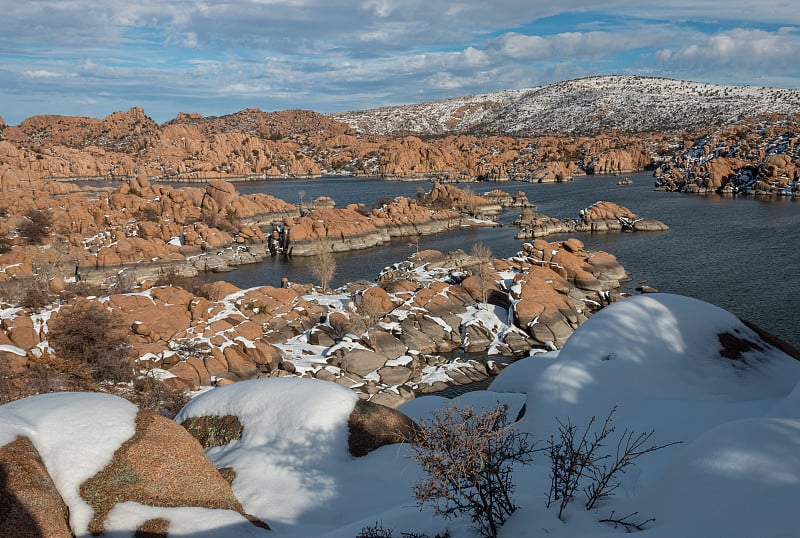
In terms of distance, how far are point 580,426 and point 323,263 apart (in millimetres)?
34416

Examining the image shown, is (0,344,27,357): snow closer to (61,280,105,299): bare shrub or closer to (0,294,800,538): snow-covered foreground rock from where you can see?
(61,280,105,299): bare shrub

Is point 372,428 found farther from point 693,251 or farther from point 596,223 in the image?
point 596,223

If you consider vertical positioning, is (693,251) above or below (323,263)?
below

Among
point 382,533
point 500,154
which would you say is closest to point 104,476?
point 382,533

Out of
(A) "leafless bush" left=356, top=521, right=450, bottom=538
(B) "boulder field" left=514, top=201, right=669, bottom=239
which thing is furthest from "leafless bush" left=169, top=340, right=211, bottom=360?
(B) "boulder field" left=514, top=201, right=669, bottom=239

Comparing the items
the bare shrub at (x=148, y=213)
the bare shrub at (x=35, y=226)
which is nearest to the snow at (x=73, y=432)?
the bare shrub at (x=35, y=226)

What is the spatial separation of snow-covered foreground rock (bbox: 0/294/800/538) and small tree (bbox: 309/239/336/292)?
28591 millimetres

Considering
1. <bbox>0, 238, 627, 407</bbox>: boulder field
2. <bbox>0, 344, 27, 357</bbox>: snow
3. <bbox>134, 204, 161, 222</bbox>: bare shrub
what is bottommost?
<bbox>0, 238, 627, 407</bbox>: boulder field

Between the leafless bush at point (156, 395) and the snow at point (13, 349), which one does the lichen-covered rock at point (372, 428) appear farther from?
the snow at point (13, 349)

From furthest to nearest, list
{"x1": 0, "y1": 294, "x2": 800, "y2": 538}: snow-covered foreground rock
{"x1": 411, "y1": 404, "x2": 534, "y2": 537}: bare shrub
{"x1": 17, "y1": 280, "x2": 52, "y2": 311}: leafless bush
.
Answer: {"x1": 17, "y1": 280, "x2": 52, "y2": 311}: leafless bush < {"x1": 411, "y1": 404, "x2": 534, "y2": 537}: bare shrub < {"x1": 0, "y1": 294, "x2": 800, "y2": 538}: snow-covered foreground rock

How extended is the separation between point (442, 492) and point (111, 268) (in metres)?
53.1

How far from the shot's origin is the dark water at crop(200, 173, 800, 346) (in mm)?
36897

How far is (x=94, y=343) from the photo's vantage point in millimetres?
24547

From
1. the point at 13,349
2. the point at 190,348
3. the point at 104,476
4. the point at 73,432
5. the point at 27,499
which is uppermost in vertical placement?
the point at 73,432
